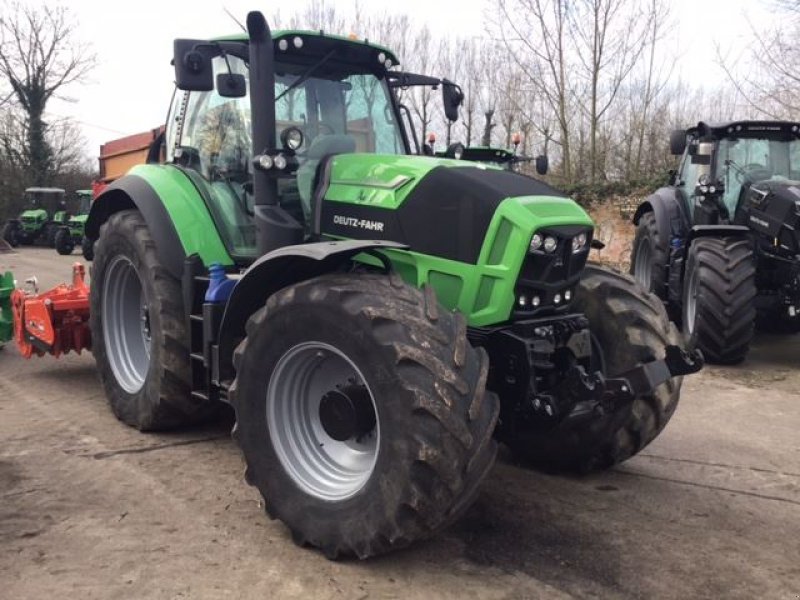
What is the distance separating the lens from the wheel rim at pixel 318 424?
3.37 meters

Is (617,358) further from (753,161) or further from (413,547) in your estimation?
(753,161)

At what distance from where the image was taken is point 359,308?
308cm

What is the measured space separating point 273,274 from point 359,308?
780 millimetres

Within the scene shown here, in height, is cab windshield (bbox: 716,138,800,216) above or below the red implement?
above

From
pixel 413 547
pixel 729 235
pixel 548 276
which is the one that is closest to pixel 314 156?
pixel 548 276

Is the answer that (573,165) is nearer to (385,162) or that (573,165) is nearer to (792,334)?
(792,334)

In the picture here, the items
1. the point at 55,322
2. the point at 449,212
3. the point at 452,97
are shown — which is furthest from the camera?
the point at 55,322

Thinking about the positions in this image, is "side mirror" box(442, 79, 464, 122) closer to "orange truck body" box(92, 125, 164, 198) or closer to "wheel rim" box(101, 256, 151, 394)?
"wheel rim" box(101, 256, 151, 394)

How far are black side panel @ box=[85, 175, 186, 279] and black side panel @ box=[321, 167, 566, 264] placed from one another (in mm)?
1375

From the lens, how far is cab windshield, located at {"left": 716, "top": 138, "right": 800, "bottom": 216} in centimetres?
870

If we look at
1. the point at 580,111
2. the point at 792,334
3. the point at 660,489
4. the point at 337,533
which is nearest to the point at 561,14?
the point at 580,111

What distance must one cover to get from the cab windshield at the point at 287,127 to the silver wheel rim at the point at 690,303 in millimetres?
4238

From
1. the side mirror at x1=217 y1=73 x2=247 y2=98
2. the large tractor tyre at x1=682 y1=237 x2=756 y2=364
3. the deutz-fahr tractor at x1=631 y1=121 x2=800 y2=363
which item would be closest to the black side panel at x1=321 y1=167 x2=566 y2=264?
the side mirror at x1=217 y1=73 x2=247 y2=98

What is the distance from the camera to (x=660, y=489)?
4.23 m
